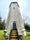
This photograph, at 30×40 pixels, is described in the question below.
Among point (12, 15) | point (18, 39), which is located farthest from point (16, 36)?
point (12, 15)

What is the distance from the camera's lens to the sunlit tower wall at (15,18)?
32.3 feet

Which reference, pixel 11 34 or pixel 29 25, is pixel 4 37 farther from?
pixel 29 25

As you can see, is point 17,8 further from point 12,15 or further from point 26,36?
point 26,36

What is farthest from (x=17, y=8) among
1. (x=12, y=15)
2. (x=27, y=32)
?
(x=27, y=32)

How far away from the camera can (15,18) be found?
9898mm

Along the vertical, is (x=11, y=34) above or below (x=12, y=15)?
below

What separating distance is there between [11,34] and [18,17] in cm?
64

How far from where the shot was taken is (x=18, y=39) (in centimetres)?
987

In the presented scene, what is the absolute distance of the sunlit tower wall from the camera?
32.3ft

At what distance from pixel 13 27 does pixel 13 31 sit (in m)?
0.14

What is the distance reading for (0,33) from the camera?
977 centimetres

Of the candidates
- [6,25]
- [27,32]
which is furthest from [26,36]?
[6,25]

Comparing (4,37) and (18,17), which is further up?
(18,17)

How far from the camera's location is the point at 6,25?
9.84m
